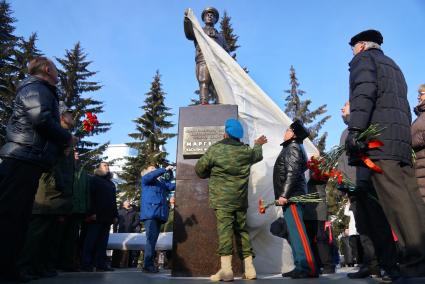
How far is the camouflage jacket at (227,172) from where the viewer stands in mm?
4660

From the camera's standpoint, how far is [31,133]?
12.3 ft

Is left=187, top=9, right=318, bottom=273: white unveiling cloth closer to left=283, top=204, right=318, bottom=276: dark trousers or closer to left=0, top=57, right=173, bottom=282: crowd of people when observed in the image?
left=283, top=204, right=318, bottom=276: dark trousers

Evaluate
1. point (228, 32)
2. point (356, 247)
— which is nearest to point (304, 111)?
point (228, 32)

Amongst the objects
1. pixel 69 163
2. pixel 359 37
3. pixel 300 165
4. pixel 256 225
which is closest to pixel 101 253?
pixel 69 163

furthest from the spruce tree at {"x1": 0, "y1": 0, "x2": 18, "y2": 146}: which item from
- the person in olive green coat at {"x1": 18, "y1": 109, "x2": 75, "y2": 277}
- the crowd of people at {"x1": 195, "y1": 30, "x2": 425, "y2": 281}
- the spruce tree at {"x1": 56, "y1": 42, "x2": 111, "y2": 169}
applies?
the crowd of people at {"x1": 195, "y1": 30, "x2": 425, "y2": 281}

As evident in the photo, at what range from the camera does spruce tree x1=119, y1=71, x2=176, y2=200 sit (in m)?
25.1

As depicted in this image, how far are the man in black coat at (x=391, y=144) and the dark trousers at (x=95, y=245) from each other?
5149 millimetres

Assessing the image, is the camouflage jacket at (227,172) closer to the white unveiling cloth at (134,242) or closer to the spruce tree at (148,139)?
the white unveiling cloth at (134,242)

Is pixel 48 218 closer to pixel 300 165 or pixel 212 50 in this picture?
pixel 300 165

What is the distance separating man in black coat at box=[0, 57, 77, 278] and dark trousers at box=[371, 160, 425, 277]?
3122 mm

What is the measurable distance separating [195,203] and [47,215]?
2.02 m

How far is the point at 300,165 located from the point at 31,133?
11.1 ft

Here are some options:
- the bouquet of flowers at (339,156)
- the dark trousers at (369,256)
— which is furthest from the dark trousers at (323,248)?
the bouquet of flowers at (339,156)

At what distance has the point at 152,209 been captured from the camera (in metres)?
6.41
